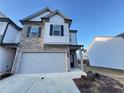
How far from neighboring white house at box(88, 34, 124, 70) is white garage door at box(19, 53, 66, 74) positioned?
778 centimetres

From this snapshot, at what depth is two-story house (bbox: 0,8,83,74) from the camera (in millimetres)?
9922

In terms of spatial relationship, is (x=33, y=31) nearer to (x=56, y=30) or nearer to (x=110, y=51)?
(x=56, y=30)

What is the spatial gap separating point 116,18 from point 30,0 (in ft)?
38.9

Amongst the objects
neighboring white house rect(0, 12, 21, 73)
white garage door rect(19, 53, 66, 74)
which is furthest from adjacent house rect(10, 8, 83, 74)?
neighboring white house rect(0, 12, 21, 73)

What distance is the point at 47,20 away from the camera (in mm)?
11039

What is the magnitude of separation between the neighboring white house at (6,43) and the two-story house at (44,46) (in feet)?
5.25

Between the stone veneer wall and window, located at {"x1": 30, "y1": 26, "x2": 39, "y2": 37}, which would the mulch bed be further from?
window, located at {"x1": 30, "y1": 26, "x2": 39, "y2": 37}

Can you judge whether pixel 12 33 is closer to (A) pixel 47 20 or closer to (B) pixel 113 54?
(A) pixel 47 20

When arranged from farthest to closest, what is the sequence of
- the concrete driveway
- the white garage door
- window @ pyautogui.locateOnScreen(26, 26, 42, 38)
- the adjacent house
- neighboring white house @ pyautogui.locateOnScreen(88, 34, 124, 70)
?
neighboring white house @ pyautogui.locateOnScreen(88, 34, 124, 70) < window @ pyautogui.locateOnScreen(26, 26, 42, 38) < the adjacent house < the white garage door < the concrete driveway

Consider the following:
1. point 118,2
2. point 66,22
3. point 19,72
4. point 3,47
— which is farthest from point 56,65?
point 118,2

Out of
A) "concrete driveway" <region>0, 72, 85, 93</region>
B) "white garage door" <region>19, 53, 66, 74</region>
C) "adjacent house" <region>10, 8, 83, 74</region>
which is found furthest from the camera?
"adjacent house" <region>10, 8, 83, 74</region>

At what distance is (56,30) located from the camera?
35.7 ft

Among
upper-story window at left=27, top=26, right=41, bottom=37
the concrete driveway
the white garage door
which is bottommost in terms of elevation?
the concrete driveway

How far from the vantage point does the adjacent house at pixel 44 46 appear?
992 cm
